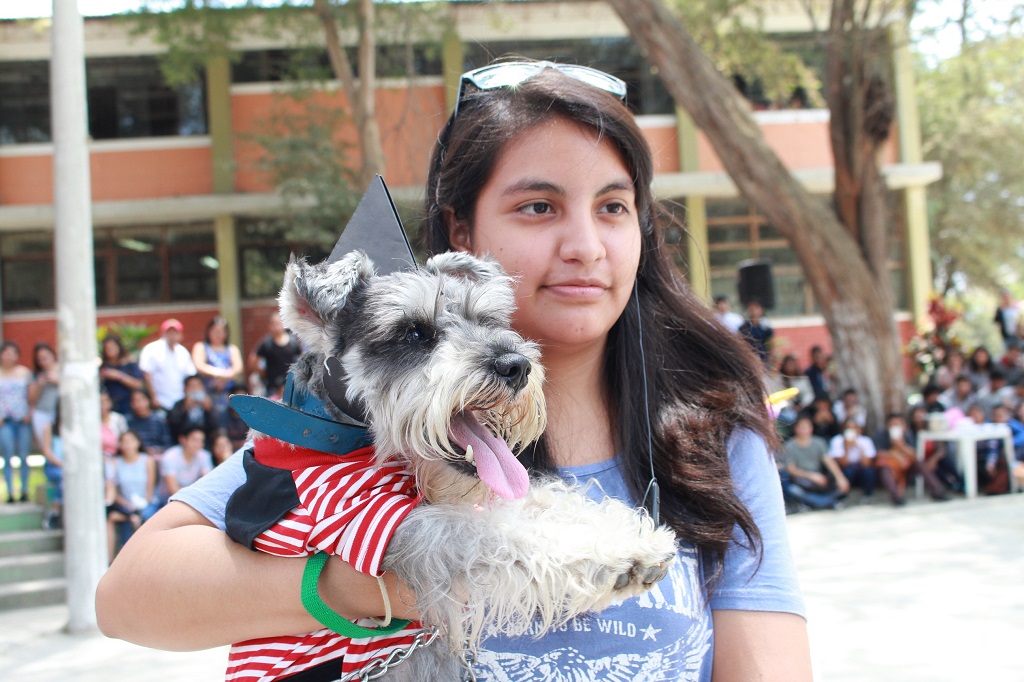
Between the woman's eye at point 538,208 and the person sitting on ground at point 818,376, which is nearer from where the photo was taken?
the woman's eye at point 538,208

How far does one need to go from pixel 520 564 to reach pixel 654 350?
688mm

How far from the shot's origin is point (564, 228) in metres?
1.91

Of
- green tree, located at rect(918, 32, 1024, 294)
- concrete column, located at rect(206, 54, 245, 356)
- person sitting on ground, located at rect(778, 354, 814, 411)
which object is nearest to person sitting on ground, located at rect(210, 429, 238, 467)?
person sitting on ground, located at rect(778, 354, 814, 411)

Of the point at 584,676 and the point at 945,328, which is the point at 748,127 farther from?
the point at 584,676

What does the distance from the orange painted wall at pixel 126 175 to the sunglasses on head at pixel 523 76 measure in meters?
18.3

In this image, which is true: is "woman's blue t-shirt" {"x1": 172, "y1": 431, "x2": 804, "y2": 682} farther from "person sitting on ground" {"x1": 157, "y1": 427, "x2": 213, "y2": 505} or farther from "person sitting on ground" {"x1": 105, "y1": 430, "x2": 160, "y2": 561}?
"person sitting on ground" {"x1": 157, "y1": 427, "x2": 213, "y2": 505}

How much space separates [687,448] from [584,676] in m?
0.58

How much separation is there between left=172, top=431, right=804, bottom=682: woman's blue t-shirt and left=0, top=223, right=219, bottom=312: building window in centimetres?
1873

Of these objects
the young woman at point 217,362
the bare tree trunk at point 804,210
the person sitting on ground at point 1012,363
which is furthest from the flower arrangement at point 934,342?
the young woman at point 217,362

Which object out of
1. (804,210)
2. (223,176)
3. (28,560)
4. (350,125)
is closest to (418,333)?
(28,560)

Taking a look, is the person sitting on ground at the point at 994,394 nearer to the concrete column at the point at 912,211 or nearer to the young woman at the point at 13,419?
the concrete column at the point at 912,211

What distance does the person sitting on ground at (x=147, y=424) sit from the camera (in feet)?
31.0

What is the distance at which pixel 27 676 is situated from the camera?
6016mm

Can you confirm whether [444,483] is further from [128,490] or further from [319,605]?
[128,490]
